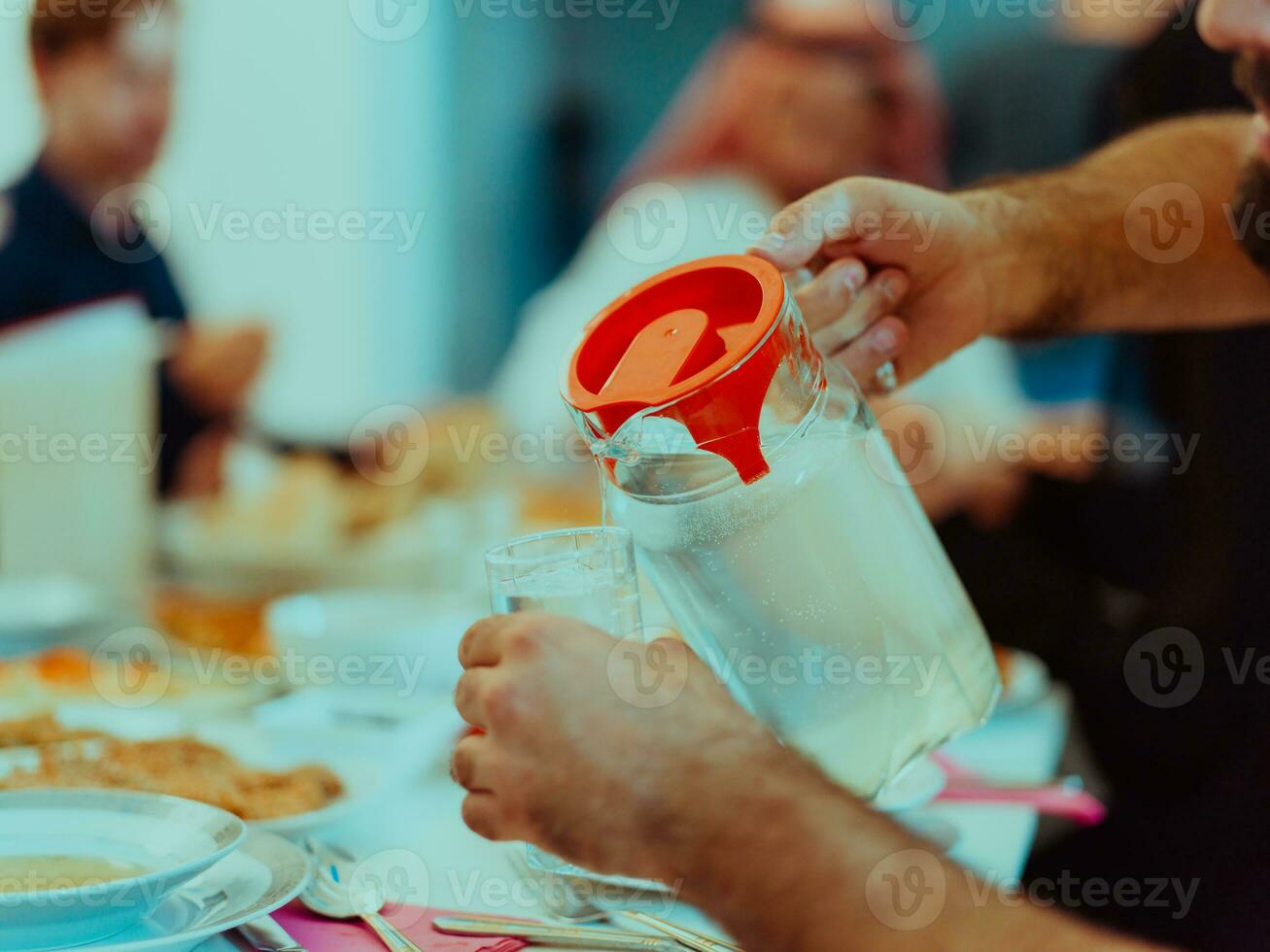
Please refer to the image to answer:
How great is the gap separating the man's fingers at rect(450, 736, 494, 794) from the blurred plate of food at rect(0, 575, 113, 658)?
0.89 metres

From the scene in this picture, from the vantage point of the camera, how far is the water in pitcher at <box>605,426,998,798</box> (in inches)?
23.4

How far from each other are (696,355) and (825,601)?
0.14 meters

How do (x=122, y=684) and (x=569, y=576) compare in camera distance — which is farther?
(x=122, y=684)

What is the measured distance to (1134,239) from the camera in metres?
1.01

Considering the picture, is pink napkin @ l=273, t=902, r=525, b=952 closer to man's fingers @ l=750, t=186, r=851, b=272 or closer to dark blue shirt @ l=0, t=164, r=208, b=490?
man's fingers @ l=750, t=186, r=851, b=272

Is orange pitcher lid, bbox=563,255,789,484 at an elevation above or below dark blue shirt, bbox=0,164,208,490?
below

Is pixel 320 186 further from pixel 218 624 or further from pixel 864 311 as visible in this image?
pixel 864 311

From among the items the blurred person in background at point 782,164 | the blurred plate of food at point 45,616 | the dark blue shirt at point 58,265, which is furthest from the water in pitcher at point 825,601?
the dark blue shirt at point 58,265

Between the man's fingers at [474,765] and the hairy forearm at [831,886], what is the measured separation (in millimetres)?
97

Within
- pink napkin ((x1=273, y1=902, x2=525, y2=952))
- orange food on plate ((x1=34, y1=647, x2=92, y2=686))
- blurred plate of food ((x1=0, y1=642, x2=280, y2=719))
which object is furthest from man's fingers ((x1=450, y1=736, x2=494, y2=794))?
orange food on plate ((x1=34, y1=647, x2=92, y2=686))

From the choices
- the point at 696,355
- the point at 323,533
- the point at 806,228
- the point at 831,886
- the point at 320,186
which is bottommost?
the point at 831,886

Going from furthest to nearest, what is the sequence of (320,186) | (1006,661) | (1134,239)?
(320,186) < (1006,661) < (1134,239)

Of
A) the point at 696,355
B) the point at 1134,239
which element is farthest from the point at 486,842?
the point at 1134,239

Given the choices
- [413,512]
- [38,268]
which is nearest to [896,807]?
[413,512]
